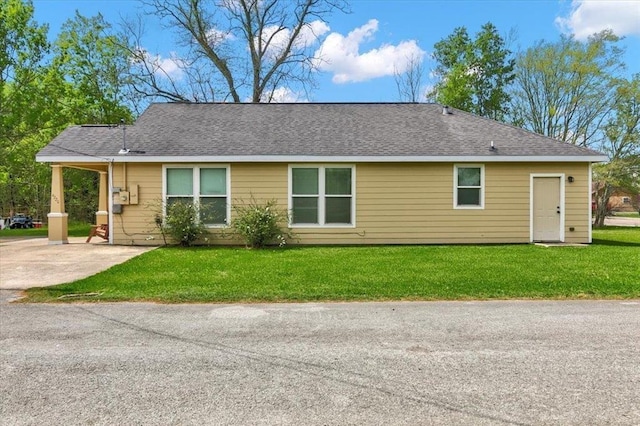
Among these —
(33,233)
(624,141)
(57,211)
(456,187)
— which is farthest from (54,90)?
(624,141)

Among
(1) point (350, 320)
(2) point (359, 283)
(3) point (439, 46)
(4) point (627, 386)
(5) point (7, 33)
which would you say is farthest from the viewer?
(3) point (439, 46)

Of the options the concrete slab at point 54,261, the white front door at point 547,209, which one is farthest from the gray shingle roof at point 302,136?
the concrete slab at point 54,261

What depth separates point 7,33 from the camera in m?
22.0

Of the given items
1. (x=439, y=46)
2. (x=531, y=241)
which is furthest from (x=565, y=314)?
(x=439, y=46)

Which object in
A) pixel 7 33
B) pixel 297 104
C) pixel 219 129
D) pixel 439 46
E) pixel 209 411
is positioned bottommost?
pixel 209 411

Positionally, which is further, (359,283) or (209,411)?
(359,283)

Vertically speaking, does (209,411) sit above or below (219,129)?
below

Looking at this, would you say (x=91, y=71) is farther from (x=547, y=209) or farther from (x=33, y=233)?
(x=547, y=209)

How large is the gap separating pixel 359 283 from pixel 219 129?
8348 mm

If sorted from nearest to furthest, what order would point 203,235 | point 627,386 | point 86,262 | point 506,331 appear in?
point 627,386 < point 506,331 < point 86,262 < point 203,235

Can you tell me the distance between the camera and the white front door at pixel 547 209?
12312 mm

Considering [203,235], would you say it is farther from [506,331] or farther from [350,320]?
[506,331]

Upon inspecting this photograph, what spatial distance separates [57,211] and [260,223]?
6143mm

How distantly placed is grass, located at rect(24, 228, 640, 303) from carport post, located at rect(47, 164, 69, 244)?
398 cm
